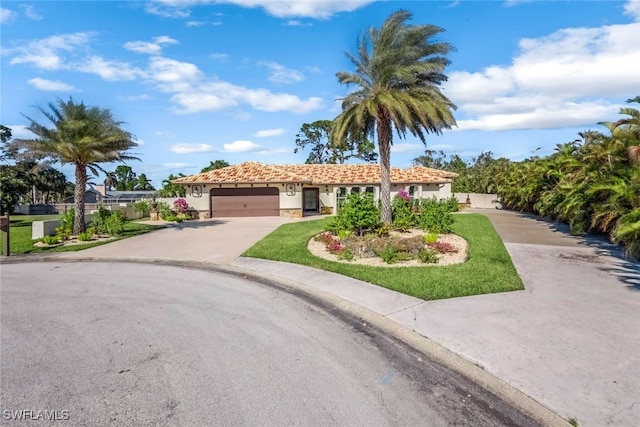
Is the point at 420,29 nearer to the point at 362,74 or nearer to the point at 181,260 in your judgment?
the point at 362,74

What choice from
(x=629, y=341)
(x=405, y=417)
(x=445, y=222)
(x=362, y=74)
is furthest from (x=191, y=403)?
(x=362, y=74)

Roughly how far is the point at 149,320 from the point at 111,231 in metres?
12.7

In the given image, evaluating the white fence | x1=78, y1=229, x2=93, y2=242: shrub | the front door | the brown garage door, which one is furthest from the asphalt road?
the white fence

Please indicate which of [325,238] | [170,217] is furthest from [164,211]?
[325,238]

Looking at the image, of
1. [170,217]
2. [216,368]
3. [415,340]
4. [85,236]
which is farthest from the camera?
[170,217]

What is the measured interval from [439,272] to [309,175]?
22584 millimetres

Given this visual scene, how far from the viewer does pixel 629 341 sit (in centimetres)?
504

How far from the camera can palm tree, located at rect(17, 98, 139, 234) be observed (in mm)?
16034

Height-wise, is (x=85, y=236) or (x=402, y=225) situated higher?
(x=402, y=225)

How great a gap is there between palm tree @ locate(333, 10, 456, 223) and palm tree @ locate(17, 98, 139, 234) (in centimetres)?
1030

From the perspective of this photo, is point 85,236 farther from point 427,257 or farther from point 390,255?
point 427,257

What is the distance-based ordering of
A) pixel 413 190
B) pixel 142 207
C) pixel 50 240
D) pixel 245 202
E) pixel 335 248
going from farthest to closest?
pixel 413 190, pixel 142 207, pixel 245 202, pixel 50 240, pixel 335 248

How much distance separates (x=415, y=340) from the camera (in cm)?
545

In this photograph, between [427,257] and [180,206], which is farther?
[180,206]
